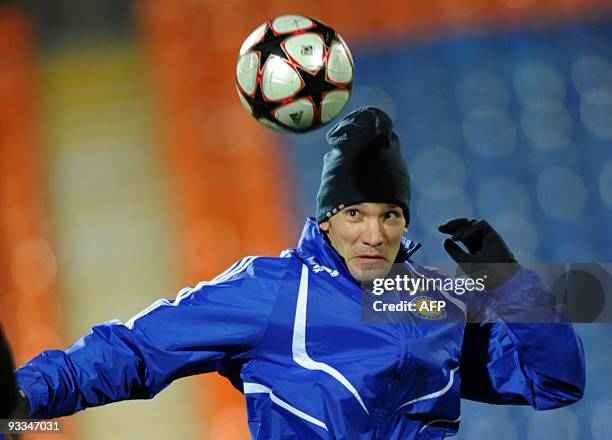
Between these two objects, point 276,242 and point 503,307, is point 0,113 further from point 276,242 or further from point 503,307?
point 503,307

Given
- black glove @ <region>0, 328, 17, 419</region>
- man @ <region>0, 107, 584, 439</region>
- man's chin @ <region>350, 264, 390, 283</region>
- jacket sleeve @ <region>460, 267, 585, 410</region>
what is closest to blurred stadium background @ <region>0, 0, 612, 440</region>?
jacket sleeve @ <region>460, 267, 585, 410</region>

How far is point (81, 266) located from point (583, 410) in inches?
74.6

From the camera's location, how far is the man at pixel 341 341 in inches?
68.0

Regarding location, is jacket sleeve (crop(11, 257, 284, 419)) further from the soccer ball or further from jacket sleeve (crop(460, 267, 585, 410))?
jacket sleeve (crop(460, 267, 585, 410))

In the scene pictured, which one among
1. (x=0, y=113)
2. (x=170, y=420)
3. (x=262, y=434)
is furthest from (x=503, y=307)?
(x=0, y=113)

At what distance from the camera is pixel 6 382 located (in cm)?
129

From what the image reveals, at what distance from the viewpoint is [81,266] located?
380 centimetres

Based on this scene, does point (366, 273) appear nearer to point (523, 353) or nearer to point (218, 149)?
point (523, 353)

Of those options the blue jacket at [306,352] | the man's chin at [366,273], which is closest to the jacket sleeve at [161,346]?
the blue jacket at [306,352]

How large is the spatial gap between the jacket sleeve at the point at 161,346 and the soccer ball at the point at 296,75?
329 mm

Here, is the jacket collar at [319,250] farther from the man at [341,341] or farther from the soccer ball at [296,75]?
the soccer ball at [296,75]

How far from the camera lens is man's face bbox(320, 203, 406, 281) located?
190 cm

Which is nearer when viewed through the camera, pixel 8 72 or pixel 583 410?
pixel 583 410

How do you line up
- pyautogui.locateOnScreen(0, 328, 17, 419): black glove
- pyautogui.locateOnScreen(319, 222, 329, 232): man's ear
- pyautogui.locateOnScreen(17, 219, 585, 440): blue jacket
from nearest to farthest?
pyautogui.locateOnScreen(0, 328, 17, 419): black glove, pyautogui.locateOnScreen(17, 219, 585, 440): blue jacket, pyautogui.locateOnScreen(319, 222, 329, 232): man's ear
